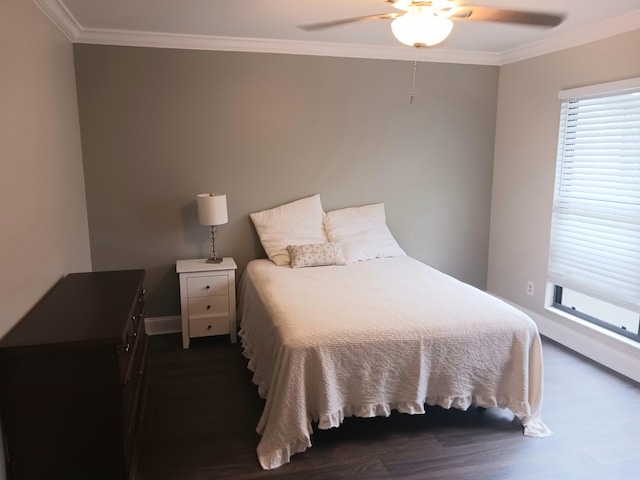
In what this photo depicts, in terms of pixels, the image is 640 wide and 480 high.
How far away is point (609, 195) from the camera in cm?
336

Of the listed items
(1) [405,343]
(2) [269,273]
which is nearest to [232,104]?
(2) [269,273]

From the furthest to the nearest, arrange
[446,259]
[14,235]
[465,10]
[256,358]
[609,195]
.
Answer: [446,259]
[609,195]
[256,358]
[465,10]
[14,235]

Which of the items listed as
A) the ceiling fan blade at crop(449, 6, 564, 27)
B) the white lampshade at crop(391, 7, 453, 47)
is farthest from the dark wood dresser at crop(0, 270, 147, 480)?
the ceiling fan blade at crop(449, 6, 564, 27)

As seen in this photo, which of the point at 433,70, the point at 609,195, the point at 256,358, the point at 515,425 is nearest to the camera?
the point at 515,425

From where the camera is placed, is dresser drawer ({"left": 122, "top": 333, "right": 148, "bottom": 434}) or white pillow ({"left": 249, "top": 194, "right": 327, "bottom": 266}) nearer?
dresser drawer ({"left": 122, "top": 333, "right": 148, "bottom": 434})

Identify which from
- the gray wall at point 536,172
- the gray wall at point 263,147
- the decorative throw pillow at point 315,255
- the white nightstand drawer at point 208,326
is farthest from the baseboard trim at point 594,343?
the white nightstand drawer at point 208,326

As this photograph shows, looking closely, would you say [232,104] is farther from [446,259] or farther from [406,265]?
[446,259]

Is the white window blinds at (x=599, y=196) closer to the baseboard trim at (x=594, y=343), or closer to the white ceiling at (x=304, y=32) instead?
the baseboard trim at (x=594, y=343)

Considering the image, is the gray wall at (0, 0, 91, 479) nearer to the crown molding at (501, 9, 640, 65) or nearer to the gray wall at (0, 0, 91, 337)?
the gray wall at (0, 0, 91, 337)

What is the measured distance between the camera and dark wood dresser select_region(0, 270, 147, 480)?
1.80 m

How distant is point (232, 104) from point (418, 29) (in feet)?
6.80

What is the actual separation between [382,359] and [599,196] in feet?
7.22

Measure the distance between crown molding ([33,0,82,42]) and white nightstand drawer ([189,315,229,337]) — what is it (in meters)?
2.20

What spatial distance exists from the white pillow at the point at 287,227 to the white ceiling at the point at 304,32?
1299mm
